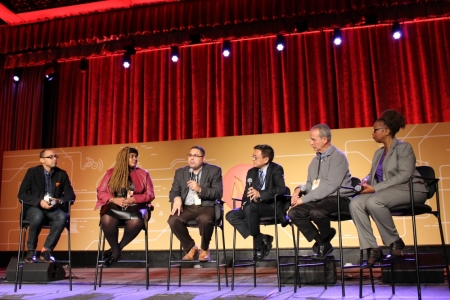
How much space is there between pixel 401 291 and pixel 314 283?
702mm

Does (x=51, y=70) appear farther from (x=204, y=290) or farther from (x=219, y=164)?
(x=204, y=290)

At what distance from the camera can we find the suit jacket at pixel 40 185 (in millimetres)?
4820

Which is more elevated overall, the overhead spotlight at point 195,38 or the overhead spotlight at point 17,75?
the overhead spotlight at point 195,38

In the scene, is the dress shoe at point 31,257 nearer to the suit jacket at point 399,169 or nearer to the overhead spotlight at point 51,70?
the suit jacket at point 399,169

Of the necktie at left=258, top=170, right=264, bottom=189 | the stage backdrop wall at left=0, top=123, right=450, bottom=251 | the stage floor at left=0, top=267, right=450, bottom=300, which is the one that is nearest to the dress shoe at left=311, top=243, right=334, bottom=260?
the stage floor at left=0, top=267, right=450, bottom=300

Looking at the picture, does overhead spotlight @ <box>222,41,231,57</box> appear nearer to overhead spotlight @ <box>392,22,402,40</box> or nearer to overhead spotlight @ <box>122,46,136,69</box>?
overhead spotlight @ <box>122,46,136,69</box>

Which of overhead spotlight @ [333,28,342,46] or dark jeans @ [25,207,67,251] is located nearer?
dark jeans @ [25,207,67,251]

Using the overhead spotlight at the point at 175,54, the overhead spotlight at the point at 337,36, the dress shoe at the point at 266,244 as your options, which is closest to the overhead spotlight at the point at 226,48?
the overhead spotlight at the point at 175,54

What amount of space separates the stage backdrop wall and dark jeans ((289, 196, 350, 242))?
213 centimetres

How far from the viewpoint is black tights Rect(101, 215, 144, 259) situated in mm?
4242

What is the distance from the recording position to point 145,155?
21.2ft

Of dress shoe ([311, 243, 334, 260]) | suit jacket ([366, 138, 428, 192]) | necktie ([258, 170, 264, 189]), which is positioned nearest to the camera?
suit jacket ([366, 138, 428, 192])

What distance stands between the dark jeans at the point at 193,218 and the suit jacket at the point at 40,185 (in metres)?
1.33

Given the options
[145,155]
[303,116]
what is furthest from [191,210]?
[303,116]
